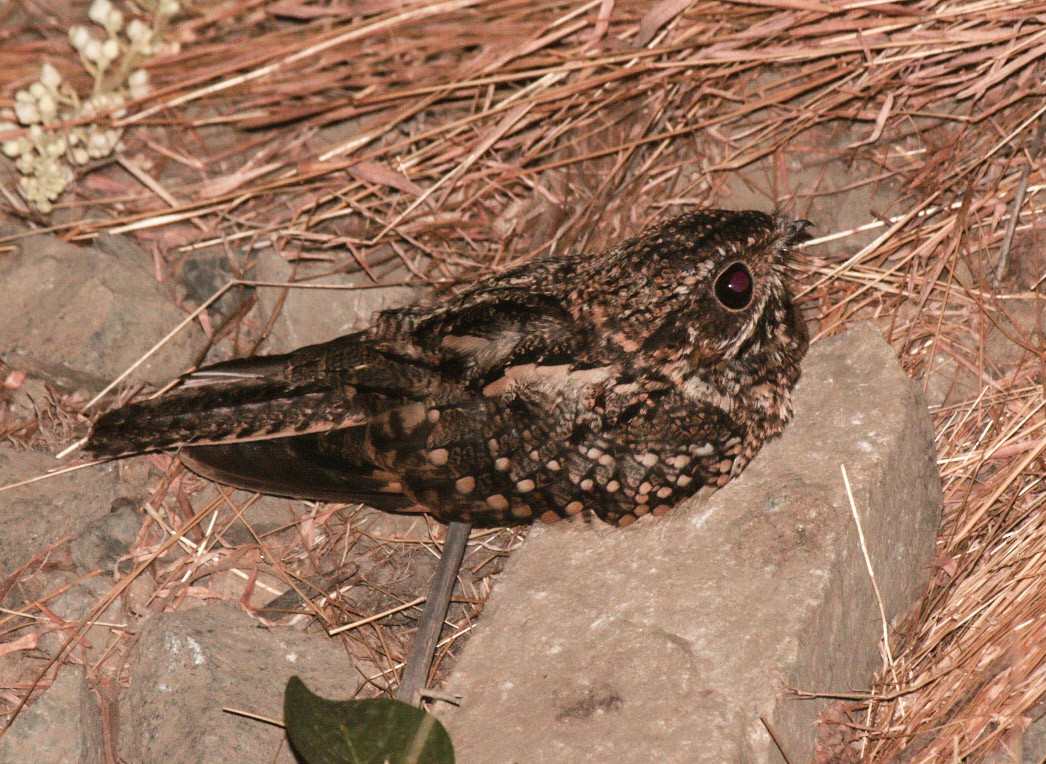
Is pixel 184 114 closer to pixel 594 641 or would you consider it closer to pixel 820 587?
pixel 594 641

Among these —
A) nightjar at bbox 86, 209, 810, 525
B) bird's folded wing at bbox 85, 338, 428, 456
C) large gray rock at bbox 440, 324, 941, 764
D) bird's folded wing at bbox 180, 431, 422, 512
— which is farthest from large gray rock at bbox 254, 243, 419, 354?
large gray rock at bbox 440, 324, 941, 764

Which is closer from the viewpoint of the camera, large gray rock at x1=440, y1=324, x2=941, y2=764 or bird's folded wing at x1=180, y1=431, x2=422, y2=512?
large gray rock at x1=440, y1=324, x2=941, y2=764

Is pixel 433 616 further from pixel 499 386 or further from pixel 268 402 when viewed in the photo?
pixel 268 402

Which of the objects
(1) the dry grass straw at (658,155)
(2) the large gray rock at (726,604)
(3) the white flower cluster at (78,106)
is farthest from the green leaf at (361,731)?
(3) the white flower cluster at (78,106)

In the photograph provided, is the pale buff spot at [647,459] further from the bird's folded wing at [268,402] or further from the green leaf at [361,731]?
the green leaf at [361,731]

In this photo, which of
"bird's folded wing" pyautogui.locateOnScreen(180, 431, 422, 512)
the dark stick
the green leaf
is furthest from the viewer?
"bird's folded wing" pyautogui.locateOnScreen(180, 431, 422, 512)

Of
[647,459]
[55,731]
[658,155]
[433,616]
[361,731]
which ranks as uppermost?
[658,155]

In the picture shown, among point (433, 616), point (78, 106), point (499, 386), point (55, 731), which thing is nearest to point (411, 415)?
point (499, 386)

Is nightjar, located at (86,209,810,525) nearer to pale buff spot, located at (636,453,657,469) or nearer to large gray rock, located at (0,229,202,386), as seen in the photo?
pale buff spot, located at (636,453,657,469)

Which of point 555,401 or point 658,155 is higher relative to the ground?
point 658,155
